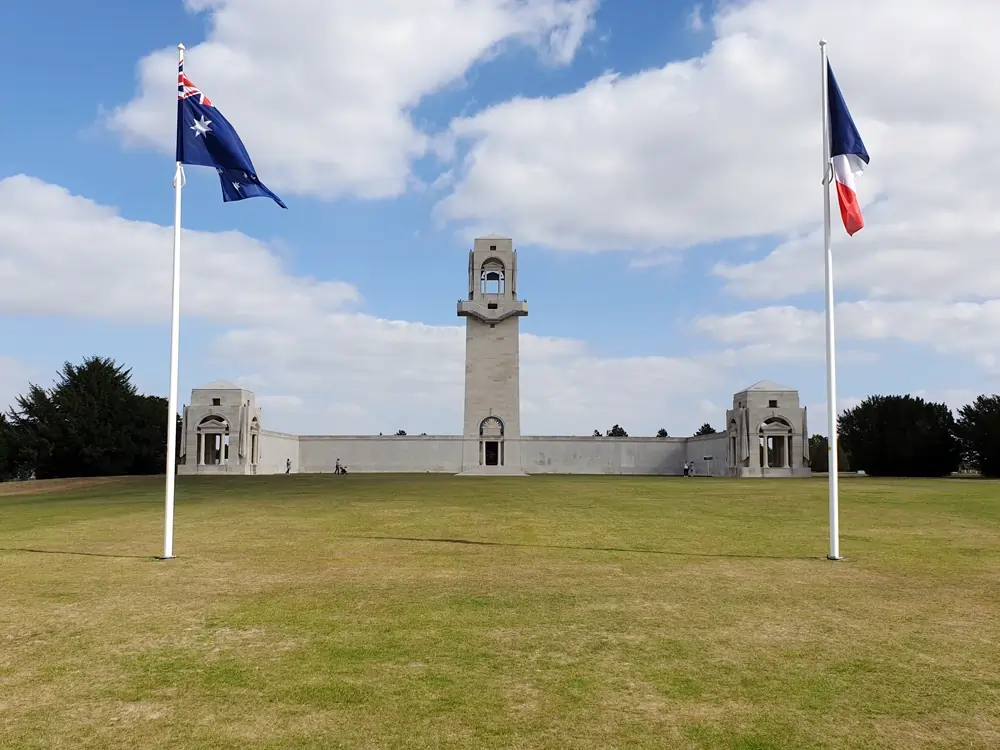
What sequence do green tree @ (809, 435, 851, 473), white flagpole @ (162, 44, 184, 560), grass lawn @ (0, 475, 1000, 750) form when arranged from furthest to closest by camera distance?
green tree @ (809, 435, 851, 473) → white flagpole @ (162, 44, 184, 560) → grass lawn @ (0, 475, 1000, 750)

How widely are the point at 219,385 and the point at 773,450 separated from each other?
43058 millimetres

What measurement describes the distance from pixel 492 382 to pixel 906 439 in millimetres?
31843

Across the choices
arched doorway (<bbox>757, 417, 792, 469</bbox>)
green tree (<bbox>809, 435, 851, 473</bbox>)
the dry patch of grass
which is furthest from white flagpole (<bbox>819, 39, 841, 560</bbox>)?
green tree (<bbox>809, 435, 851, 473</bbox>)

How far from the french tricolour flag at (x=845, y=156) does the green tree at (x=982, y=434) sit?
51.3 metres

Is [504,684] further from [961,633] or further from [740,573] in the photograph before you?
[740,573]

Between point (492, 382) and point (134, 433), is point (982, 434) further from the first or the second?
point (134, 433)

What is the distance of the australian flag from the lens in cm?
1396

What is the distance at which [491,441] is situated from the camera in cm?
6347

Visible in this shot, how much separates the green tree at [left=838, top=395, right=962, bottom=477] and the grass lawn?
49.6 m

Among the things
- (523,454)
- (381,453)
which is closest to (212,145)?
(523,454)

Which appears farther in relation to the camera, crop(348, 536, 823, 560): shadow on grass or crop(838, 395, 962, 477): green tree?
crop(838, 395, 962, 477): green tree

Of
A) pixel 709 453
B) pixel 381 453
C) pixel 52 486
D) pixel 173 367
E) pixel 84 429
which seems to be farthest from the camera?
pixel 381 453

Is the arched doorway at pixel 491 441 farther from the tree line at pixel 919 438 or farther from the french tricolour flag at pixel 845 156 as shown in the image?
the french tricolour flag at pixel 845 156

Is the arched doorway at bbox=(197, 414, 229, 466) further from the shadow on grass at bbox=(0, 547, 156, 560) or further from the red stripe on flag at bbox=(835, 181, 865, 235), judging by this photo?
the red stripe on flag at bbox=(835, 181, 865, 235)
